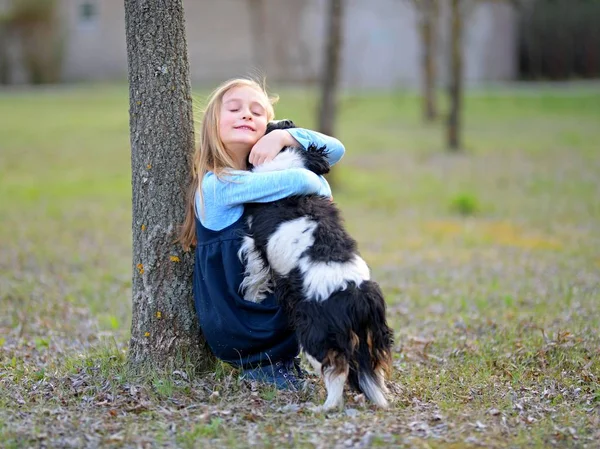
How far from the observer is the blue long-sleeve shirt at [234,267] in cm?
465

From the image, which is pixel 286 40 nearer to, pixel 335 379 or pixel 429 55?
pixel 429 55

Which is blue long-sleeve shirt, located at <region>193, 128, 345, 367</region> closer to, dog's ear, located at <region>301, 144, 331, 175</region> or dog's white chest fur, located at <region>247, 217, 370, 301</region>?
dog's ear, located at <region>301, 144, 331, 175</region>

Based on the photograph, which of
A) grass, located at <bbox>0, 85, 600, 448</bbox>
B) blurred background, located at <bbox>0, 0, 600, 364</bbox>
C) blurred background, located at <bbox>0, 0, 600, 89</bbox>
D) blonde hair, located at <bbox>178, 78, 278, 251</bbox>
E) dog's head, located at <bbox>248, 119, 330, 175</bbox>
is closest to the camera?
grass, located at <bbox>0, 85, 600, 448</bbox>

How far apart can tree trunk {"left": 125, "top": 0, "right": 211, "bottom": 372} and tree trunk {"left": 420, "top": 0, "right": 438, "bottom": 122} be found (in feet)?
59.0

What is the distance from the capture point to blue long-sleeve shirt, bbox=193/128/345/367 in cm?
465

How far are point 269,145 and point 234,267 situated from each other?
0.75m

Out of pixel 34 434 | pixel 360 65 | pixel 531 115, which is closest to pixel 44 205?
pixel 34 434

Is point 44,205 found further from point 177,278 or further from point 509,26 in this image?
point 509,26

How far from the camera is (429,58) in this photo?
77.8 ft

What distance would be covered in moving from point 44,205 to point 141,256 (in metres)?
8.95

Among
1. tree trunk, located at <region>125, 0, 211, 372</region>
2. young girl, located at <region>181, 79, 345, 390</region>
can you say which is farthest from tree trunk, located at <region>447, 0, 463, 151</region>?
tree trunk, located at <region>125, 0, 211, 372</region>

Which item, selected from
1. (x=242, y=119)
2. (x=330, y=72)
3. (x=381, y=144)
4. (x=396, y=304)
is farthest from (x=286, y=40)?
(x=242, y=119)

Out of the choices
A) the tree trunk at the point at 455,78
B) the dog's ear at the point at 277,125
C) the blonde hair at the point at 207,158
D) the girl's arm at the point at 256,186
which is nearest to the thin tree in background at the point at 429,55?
the tree trunk at the point at 455,78

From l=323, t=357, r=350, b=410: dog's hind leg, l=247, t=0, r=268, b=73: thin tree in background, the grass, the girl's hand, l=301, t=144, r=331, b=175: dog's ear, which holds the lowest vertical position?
the grass
